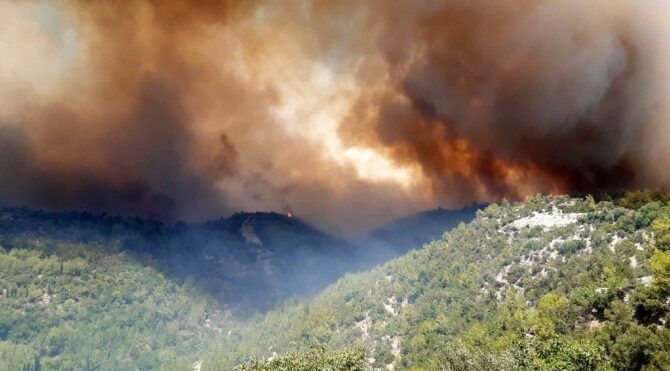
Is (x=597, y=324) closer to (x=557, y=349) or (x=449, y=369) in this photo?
(x=557, y=349)

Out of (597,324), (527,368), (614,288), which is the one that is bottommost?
(527,368)

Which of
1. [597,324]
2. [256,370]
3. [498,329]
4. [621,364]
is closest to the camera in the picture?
[256,370]

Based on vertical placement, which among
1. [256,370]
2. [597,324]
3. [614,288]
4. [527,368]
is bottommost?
[256,370]

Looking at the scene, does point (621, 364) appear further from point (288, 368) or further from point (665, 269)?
point (288, 368)

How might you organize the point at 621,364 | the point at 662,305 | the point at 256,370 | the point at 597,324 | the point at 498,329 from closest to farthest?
the point at 256,370 < the point at 621,364 < the point at 662,305 < the point at 597,324 < the point at 498,329

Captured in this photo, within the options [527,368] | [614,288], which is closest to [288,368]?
[527,368]

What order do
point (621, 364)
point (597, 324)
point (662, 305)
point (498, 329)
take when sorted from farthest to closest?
point (498, 329)
point (597, 324)
point (662, 305)
point (621, 364)

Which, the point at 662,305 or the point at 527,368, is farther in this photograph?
the point at 662,305

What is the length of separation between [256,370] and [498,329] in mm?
114283

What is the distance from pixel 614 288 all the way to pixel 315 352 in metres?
106

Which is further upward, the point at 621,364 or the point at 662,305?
the point at 662,305

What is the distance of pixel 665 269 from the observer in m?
146

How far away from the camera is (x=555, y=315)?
570 ft

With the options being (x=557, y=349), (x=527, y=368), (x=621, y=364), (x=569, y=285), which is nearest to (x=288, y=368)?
(x=527, y=368)
